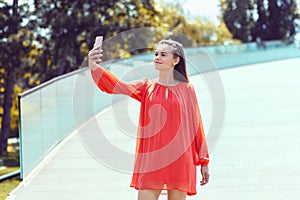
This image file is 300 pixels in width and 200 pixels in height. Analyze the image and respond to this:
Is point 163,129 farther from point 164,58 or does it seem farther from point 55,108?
point 55,108

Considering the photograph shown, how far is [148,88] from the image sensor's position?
18.5ft

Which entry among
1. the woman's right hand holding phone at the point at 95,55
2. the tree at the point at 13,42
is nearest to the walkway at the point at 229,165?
the woman's right hand holding phone at the point at 95,55

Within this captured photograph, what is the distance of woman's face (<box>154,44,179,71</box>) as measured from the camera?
5654 millimetres

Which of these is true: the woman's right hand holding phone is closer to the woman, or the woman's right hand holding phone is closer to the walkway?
the woman

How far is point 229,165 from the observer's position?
11.8 meters

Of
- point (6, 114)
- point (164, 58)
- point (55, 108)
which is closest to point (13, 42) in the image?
point (6, 114)

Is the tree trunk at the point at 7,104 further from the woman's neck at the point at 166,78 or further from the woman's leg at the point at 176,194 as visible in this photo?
the woman's leg at the point at 176,194

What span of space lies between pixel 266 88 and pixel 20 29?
13.0 m

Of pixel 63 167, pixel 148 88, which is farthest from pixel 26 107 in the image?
pixel 148 88

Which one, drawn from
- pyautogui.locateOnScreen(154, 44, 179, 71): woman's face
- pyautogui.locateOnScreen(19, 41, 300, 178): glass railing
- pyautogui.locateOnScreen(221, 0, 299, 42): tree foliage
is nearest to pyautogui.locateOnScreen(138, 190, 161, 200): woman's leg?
pyautogui.locateOnScreen(154, 44, 179, 71): woman's face

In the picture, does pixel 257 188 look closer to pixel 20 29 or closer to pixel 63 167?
pixel 63 167

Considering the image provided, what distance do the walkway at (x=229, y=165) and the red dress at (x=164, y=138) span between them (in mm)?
2011

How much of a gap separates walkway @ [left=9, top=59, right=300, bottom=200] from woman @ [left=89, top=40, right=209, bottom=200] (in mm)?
1989

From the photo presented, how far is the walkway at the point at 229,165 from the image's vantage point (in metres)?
9.70
